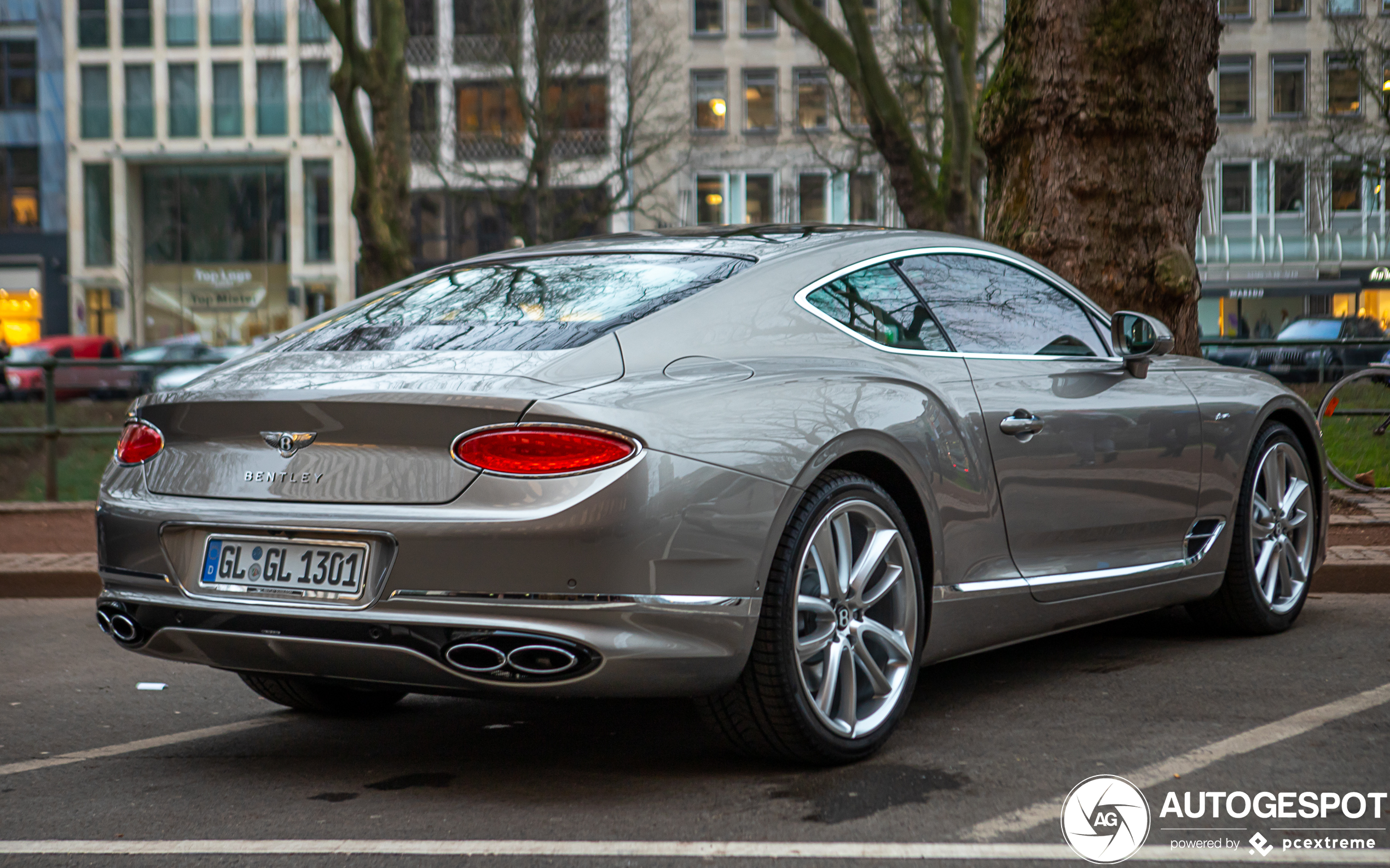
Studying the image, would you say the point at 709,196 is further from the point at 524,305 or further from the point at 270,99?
the point at 524,305

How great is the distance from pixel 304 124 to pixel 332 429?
4977cm

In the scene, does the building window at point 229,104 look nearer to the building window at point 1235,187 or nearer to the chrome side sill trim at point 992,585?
the building window at point 1235,187

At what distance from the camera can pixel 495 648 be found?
3.36 meters

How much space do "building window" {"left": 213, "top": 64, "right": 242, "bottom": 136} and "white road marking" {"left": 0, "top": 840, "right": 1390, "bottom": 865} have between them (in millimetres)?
50996

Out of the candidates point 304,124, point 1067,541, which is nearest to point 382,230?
point 1067,541

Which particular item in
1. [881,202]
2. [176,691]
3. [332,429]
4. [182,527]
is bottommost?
[176,691]

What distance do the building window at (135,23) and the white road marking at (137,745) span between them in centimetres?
5200

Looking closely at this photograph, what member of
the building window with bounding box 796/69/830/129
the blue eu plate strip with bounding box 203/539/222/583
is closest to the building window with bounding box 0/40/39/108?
the building window with bounding box 796/69/830/129

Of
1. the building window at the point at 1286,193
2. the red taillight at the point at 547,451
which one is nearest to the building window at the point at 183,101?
the building window at the point at 1286,193

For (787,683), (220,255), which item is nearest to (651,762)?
(787,683)

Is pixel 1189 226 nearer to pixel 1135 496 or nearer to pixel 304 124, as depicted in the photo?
pixel 1135 496

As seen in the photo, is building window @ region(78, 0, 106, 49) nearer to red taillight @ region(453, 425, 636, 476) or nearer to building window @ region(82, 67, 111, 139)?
building window @ region(82, 67, 111, 139)

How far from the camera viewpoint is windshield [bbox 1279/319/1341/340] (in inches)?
1190

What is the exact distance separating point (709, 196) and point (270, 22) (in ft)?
51.7
